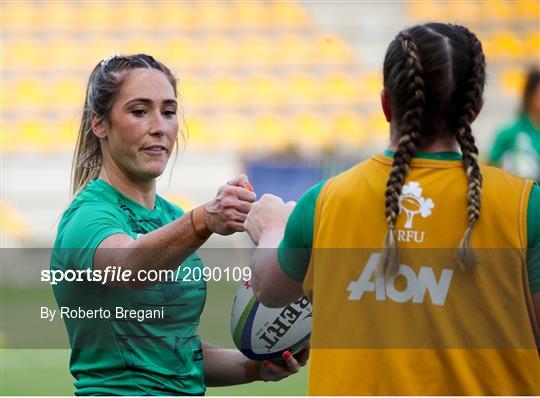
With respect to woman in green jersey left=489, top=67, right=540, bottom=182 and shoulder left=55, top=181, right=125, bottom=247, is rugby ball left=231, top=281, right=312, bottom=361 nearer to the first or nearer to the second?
shoulder left=55, top=181, right=125, bottom=247

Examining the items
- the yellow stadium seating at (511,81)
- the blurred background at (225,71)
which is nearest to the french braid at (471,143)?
the blurred background at (225,71)

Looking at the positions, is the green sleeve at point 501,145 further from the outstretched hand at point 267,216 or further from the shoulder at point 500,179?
the shoulder at point 500,179

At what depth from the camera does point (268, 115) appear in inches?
630

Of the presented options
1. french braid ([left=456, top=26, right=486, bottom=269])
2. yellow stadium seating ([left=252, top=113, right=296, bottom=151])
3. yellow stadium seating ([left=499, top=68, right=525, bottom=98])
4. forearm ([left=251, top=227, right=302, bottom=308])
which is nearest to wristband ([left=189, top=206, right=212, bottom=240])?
forearm ([left=251, top=227, right=302, bottom=308])

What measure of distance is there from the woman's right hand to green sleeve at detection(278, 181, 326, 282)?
0.45m

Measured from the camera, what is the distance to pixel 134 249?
2812 millimetres

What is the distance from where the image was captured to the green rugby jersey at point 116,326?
2.98 m

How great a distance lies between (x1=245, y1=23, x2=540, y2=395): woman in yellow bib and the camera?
6.93ft

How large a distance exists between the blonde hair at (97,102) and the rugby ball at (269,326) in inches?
25.4

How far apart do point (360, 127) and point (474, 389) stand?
44.9 feet

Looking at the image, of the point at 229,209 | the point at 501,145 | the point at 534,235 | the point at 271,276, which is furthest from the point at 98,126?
the point at 501,145

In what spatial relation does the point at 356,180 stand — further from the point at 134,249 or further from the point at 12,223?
the point at 12,223

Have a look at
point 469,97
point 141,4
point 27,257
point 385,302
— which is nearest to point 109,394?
point 385,302

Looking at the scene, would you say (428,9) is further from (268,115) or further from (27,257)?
(27,257)
